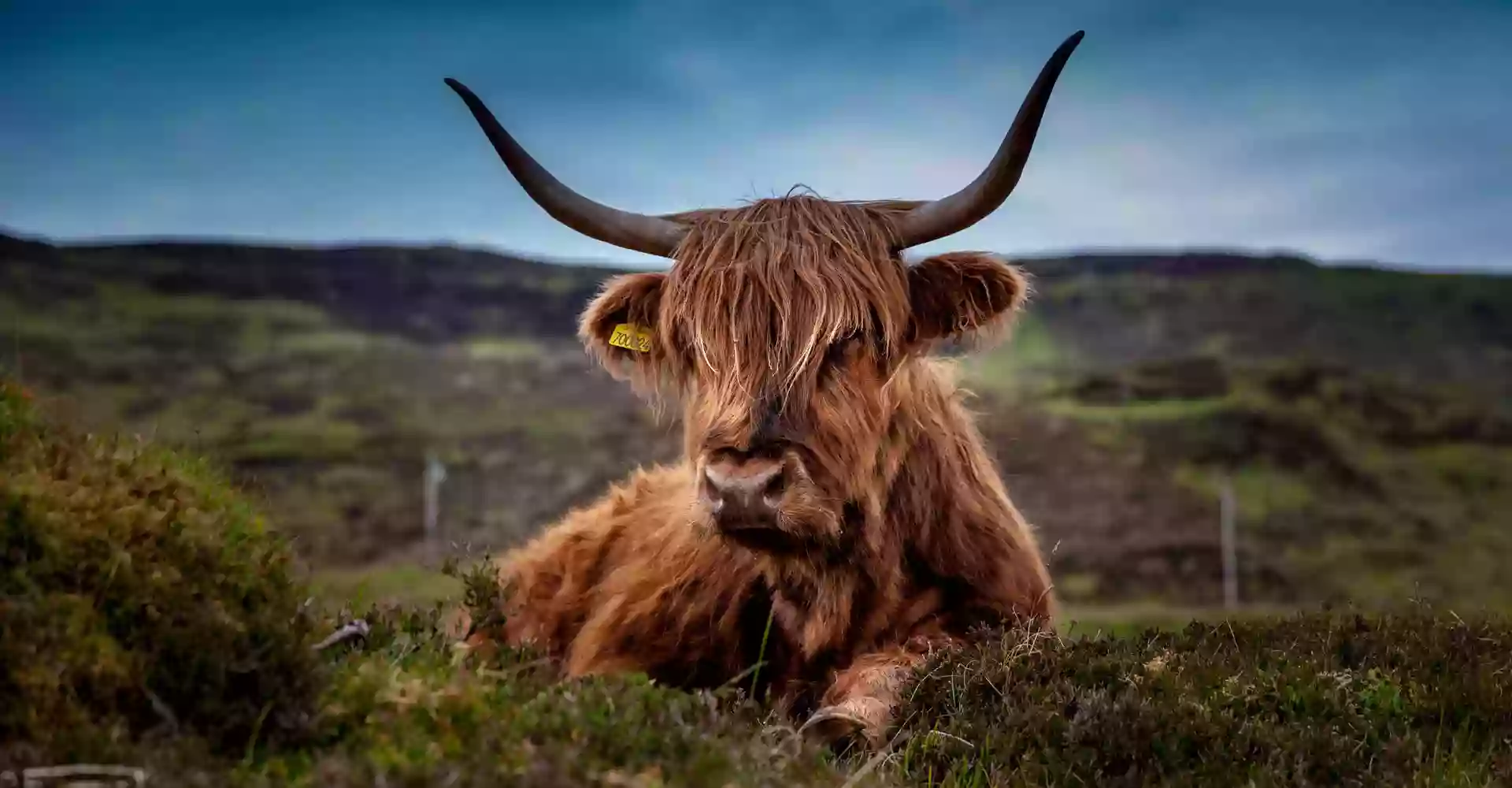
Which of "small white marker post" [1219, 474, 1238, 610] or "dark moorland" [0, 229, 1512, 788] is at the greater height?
"dark moorland" [0, 229, 1512, 788]

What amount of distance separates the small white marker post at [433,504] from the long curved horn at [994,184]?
19.8 m

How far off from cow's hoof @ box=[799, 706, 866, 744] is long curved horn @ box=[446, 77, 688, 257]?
2.00 metres

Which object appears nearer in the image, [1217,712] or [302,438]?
[1217,712]

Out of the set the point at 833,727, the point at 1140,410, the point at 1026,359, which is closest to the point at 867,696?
the point at 833,727

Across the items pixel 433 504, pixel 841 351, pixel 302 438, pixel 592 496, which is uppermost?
pixel 841 351

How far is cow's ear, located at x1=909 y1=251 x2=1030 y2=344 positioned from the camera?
17.5ft

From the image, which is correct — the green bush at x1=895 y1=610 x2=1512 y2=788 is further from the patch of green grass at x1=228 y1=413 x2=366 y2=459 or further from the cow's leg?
the patch of green grass at x1=228 y1=413 x2=366 y2=459

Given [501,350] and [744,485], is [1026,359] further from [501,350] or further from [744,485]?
[744,485]

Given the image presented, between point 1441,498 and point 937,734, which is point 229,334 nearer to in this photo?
point 1441,498

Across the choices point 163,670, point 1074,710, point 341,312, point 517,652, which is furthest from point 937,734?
point 341,312

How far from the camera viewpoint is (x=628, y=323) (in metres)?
5.72

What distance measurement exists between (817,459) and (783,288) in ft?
2.21

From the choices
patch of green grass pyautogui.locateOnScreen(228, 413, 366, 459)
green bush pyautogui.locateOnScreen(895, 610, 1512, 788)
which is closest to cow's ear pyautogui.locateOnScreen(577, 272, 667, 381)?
green bush pyautogui.locateOnScreen(895, 610, 1512, 788)

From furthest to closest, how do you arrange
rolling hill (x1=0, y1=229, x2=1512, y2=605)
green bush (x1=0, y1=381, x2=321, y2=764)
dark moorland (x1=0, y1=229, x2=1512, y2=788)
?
rolling hill (x1=0, y1=229, x2=1512, y2=605)
dark moorland (x1=0, y1=229, x2=1512, y2=788)
green bush (x1=0, y1=381, x2=321, y2=764)
